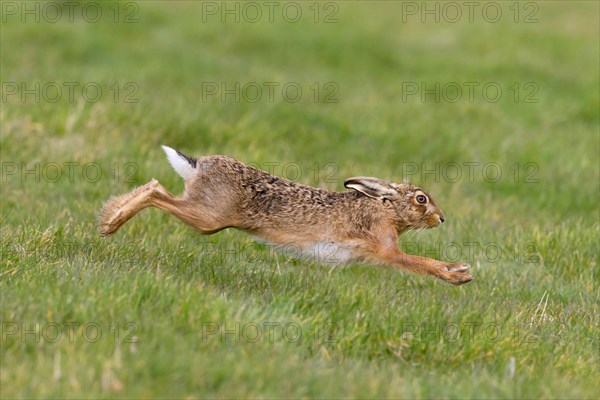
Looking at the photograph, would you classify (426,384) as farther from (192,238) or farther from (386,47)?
(386,47)

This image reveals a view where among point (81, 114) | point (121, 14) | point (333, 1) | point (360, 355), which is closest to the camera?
point (360, 355)

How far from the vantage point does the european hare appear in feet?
21.9

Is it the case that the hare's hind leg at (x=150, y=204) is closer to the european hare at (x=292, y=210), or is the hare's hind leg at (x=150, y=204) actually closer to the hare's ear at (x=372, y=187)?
the european hare at (x=292, y=210)

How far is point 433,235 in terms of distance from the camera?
8.52 metres

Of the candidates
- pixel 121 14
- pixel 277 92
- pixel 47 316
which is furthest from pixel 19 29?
pixel 47 316

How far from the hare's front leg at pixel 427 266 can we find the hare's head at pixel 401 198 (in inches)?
13.3

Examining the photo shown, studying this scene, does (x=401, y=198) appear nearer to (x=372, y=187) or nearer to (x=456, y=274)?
(x=372, y=187)

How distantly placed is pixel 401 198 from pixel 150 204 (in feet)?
5.88

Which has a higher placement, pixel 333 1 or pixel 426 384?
pixel 333 1

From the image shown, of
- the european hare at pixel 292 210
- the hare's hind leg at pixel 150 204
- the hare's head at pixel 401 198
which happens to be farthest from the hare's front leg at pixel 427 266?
the hare's hind leg at pixel 150 204

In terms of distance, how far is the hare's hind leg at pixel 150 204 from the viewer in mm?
6641

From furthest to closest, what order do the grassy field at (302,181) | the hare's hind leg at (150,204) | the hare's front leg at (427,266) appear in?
the hare's front leg at (427,266)
the hare's hind leg at (150,204)
the grassy field at (302,181)

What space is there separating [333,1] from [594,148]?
9.00 m

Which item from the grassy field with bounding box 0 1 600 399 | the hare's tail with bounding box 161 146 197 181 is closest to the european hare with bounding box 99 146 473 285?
the hare's tail with bounding box 161 146 197 181
